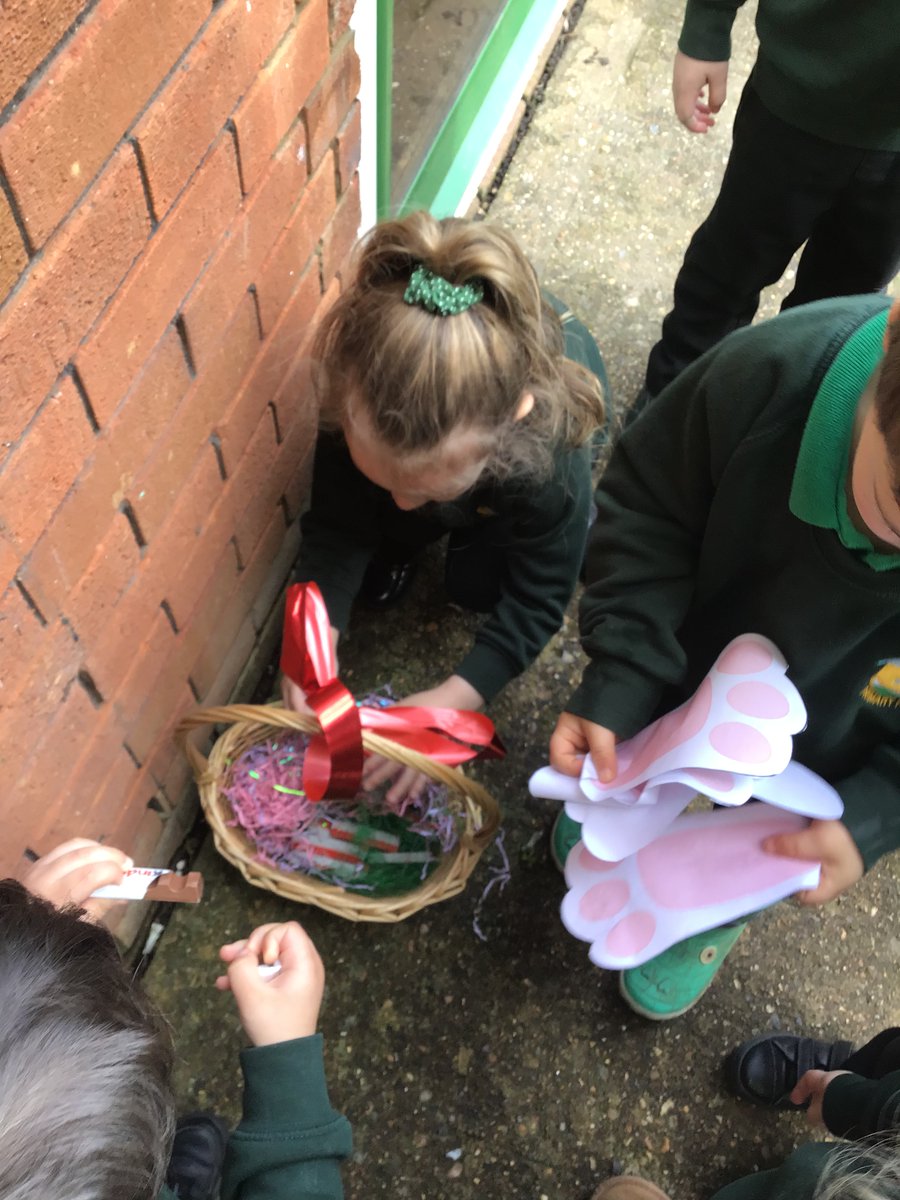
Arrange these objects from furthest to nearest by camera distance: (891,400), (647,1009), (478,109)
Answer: (478,109), (647,1009), (891,400)

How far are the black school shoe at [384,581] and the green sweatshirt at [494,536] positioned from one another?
11 centimetres

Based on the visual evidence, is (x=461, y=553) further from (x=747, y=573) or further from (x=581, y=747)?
(x=747, y=573)

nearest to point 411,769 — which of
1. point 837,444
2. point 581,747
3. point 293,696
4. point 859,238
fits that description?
point 293,696

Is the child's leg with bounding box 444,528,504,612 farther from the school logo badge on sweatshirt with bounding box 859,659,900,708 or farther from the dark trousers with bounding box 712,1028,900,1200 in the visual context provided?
the dark trousers with bounding box 712,1028,900,1200

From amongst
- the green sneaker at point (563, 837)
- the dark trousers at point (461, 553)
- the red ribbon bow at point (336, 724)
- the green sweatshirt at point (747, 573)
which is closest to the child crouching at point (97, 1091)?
the red ribbon bow at point (336, 724)

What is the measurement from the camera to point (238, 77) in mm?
920

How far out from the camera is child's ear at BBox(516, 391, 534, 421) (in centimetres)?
114

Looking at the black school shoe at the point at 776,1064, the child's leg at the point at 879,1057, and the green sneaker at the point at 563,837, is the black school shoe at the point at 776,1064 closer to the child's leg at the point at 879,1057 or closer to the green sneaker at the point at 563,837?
the child's leg at the point at 879,1057

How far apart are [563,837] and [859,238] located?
0.97m

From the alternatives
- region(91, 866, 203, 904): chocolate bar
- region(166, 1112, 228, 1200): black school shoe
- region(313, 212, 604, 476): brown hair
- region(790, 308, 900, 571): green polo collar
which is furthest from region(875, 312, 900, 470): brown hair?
region(166, 1112, 228, 1200): black school shoe

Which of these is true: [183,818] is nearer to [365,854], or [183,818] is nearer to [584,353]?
[365,854]

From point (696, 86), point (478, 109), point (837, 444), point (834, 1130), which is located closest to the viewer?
point (837, 444)

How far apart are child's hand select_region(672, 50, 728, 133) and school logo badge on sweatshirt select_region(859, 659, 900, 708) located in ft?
3.02

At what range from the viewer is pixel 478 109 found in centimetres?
203
